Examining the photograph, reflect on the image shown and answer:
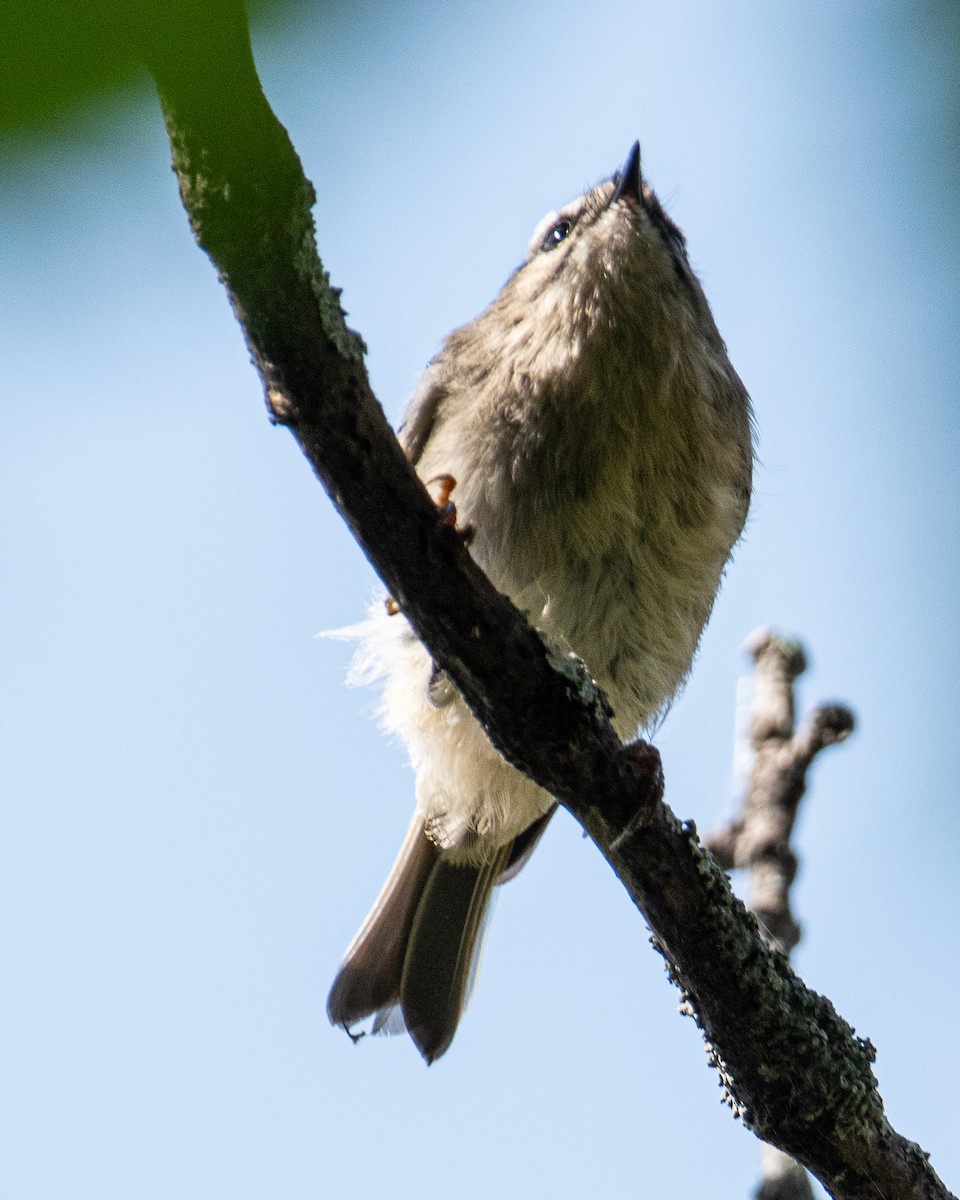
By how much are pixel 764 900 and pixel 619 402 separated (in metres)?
1.33

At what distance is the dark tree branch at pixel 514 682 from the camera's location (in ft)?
5.18

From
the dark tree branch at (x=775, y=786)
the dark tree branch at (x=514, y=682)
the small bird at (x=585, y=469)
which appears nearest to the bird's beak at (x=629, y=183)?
the small bird at (x=585, y=469)

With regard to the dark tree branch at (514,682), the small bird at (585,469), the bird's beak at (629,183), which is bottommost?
the dark tree branch at (514,682)

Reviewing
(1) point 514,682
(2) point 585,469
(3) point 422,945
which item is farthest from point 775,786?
(1) point 514,682

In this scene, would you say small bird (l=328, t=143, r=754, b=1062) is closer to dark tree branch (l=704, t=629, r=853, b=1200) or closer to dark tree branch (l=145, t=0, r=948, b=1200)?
dark tree branch (l=704, t=629, r=853, b=1200)

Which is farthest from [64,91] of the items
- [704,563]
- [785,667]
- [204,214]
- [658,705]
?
[785,667]

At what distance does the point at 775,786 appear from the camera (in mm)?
3418

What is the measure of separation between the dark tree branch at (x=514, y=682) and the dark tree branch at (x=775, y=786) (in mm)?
840

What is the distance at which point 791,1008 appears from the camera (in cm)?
235

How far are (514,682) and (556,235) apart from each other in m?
1.87

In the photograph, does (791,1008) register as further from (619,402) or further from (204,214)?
(204,214)

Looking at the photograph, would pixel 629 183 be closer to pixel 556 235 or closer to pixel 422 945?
pixel 556 235

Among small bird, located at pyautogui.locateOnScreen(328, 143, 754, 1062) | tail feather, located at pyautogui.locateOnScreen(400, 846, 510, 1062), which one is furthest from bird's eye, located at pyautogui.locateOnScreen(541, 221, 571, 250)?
tail feather, located at pyautogui.locateOnScreen(400, 846, 510, 1062)

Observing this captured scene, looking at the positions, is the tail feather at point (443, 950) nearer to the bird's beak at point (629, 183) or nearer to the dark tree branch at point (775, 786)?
the dark tree branch at point (775, 786)
